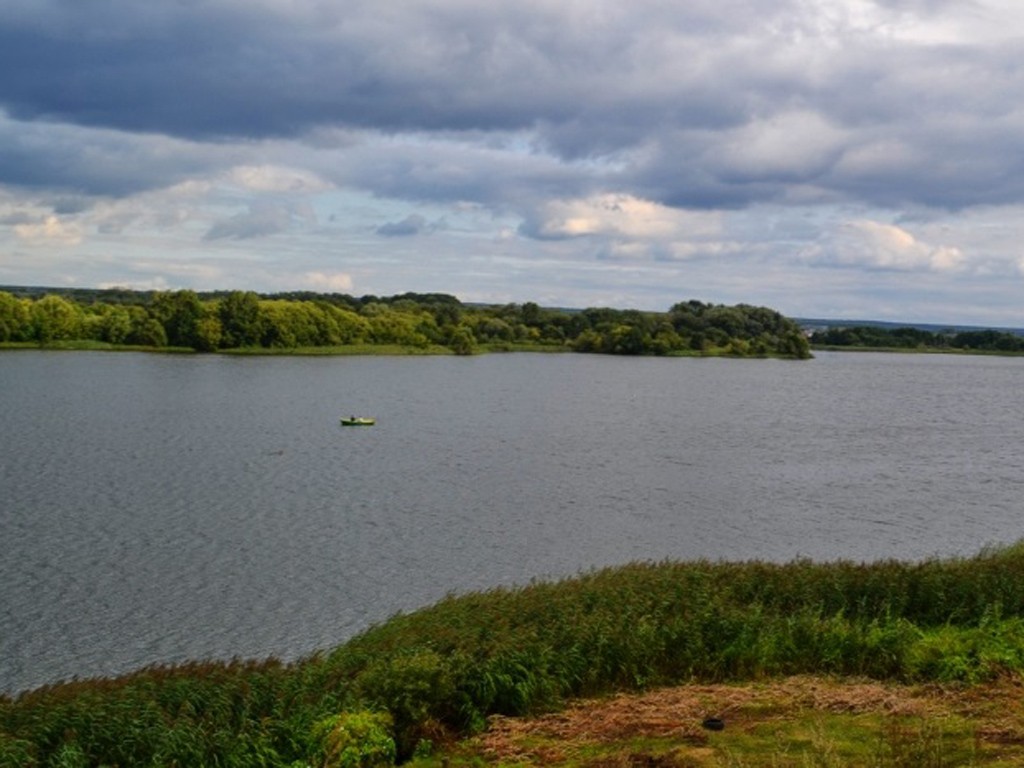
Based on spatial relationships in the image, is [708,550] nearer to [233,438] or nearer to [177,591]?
[177,591]

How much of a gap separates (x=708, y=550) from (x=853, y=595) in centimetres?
1399

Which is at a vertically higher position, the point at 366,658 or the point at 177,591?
the point at 366,658

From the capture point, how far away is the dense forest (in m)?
131

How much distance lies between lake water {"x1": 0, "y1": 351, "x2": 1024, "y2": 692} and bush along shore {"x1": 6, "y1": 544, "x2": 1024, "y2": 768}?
23.2 ft

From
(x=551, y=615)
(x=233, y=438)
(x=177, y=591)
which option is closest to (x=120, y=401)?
(x=233, y=438)

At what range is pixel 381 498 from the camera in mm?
38469

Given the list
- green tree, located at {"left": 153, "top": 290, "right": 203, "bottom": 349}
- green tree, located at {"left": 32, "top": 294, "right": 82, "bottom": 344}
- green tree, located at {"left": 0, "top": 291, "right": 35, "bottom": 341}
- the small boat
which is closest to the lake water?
the small boat

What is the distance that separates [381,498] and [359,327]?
11394 centimetres

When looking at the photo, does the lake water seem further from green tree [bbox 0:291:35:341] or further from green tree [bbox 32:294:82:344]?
green tree [bbox 32:294:82:344]

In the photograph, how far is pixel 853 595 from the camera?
16.9 metres

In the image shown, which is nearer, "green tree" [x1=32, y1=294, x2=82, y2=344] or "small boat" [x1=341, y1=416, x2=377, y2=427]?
"small boat" [x1=341, y1=416, x2=377, y2=427]

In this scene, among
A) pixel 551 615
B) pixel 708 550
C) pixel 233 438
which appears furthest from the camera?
pixel 233 438

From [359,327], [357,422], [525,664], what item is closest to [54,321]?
[359,327]

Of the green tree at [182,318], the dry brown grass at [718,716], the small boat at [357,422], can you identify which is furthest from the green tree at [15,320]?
the dry brown grass at [718,716]
